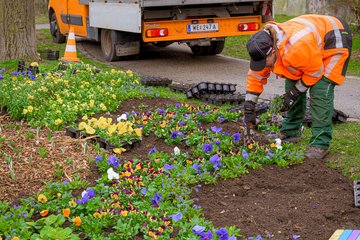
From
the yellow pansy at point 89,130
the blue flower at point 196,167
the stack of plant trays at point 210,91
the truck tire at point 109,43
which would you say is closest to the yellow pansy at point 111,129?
the yellow pansy at point 89,130

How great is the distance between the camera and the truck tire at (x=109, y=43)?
12820mm

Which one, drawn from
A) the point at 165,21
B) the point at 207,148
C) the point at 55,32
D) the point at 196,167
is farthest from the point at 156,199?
the point at 55,32

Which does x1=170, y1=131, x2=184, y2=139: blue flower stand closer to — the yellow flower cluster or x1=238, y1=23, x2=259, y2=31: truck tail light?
the yellow flower cluster

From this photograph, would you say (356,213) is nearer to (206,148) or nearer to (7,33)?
(206,148)

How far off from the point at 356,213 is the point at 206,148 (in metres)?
1.61

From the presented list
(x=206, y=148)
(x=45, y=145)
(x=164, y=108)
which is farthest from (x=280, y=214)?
(x=164, y=108)

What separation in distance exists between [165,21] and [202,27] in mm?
802

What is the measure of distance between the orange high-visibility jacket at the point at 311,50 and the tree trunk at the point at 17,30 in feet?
20.9

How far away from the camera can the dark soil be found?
448 cm

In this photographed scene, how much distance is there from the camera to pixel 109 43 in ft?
43.6

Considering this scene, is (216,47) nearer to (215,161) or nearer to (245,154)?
(245,154)

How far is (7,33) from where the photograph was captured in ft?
36.6

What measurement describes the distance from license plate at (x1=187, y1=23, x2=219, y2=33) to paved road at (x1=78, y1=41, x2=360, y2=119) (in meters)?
0.78

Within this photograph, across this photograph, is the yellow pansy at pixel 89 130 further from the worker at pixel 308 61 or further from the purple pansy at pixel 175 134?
the worker at pixel 308 61
